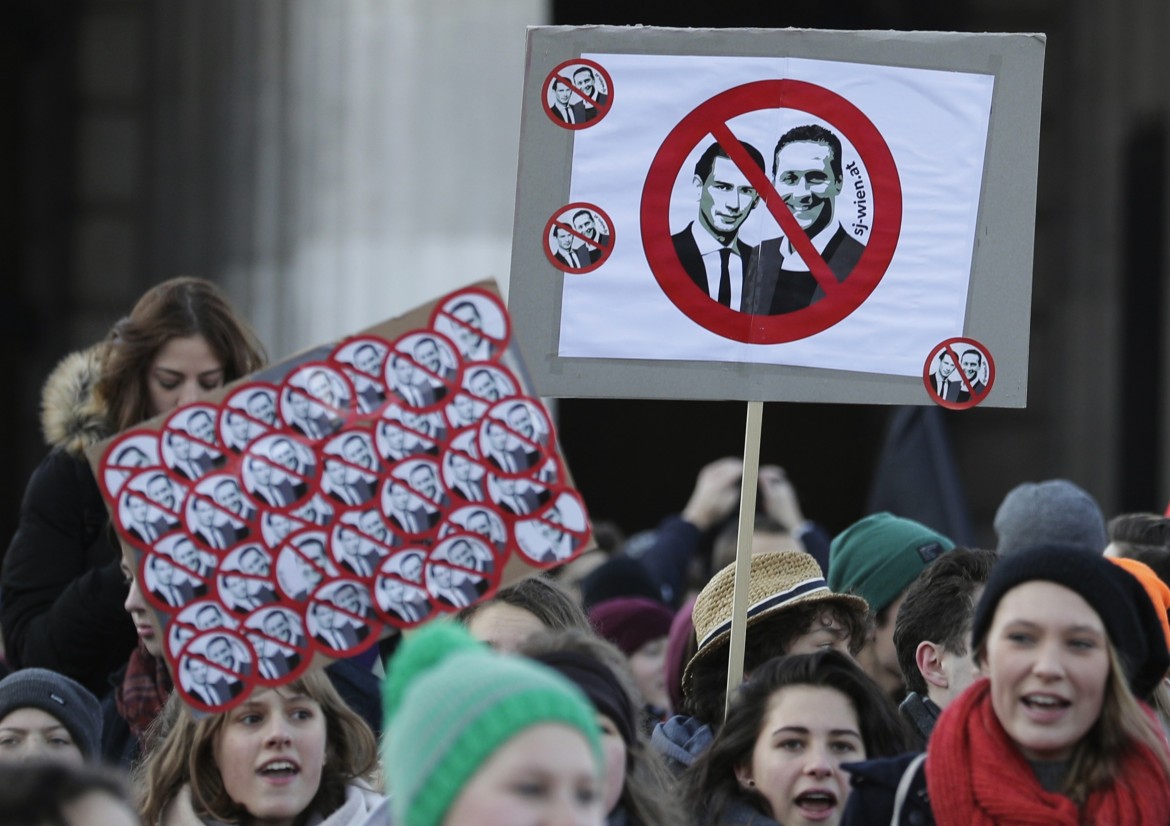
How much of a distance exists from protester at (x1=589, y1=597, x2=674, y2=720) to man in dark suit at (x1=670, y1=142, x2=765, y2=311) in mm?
2256

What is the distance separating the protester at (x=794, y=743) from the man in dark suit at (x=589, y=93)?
3.98ft

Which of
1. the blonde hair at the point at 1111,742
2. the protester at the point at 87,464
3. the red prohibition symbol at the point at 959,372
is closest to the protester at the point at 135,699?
the protester at the point at 87,464

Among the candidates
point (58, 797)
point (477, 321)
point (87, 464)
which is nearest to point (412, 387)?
point (477, 321)

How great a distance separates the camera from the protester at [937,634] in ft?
15.1

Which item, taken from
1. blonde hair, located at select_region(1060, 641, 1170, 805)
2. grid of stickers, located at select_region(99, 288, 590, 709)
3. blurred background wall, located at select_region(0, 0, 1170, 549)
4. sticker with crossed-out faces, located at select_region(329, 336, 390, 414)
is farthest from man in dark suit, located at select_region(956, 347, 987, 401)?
blurred background wall, located at select_region(0, 0, 1170, 549)

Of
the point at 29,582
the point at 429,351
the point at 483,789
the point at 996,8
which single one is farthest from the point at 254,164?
the point at 483,789

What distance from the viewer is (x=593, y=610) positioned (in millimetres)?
6699

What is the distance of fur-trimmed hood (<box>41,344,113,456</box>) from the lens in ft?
16.8

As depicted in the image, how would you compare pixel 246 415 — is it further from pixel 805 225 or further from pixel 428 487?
pixel 805 225

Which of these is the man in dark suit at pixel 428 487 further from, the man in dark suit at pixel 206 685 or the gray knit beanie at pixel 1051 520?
the gray knit beanie at pixel 1051 520

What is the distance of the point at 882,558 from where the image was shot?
5.31m

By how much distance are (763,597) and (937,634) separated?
1.40ft

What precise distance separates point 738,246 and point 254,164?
35.8 ft

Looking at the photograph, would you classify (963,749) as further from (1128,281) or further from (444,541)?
(1128,281)
